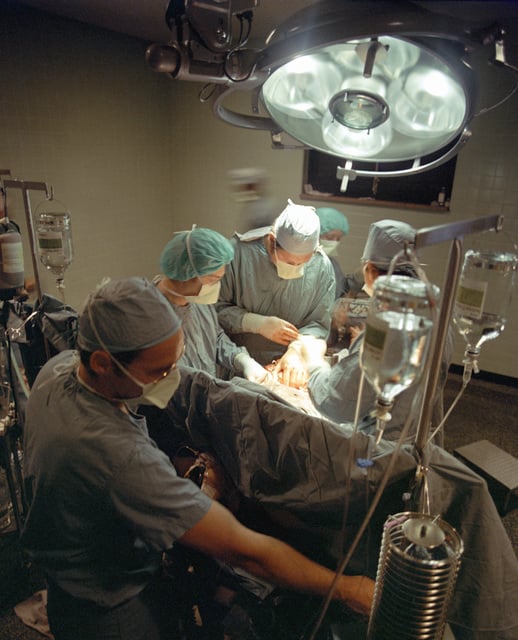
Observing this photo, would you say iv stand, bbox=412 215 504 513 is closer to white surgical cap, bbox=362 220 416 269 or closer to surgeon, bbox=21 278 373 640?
surgeon, bbox=21 278 373 640

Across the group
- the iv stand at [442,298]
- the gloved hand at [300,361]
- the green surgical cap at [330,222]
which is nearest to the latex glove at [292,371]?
the gloved hand at [300,361]

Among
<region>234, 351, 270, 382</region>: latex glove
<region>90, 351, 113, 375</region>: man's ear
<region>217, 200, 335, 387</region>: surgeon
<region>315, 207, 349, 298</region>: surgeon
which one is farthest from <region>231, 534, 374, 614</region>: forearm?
<region>315, 207, 349, 298</region>: surgeon

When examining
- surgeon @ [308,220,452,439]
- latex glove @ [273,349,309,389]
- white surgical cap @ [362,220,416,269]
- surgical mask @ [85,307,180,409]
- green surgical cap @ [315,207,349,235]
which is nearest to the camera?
surgical mask @ [85,307,180,409]

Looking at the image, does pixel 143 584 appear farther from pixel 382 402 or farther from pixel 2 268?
pixel 2 268

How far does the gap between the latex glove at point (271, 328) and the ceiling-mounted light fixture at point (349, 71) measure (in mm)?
1262

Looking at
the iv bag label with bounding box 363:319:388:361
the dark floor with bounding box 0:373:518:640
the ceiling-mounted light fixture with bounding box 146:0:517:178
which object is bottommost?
the dark floor with bounding box 0:373:518:640

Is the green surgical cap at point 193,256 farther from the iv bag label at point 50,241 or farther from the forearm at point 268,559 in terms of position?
the forearm at point 268,559

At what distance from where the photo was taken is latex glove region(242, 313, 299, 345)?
7.59 ft

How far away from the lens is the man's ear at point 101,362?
1.08 m

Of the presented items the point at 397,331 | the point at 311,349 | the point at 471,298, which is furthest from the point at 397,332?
the point at 311,349

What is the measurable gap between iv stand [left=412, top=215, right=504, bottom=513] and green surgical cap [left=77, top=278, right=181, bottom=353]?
2.01 feet

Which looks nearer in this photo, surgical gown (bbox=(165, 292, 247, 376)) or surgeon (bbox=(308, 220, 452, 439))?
surgeon (bbox=(308, 220, 452, 439))

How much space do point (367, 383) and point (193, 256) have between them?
0.89 m

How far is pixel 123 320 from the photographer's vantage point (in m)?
1.07
